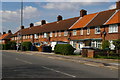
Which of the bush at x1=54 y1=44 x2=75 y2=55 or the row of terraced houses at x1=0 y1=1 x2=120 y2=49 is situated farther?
the row of terraced houses at x1=0 y1=1 x2=120 y2=49

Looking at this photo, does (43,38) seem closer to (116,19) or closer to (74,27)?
(74,27)

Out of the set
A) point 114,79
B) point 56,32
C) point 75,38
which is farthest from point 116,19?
point 114,79

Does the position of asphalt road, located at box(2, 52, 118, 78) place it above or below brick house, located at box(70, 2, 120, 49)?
below

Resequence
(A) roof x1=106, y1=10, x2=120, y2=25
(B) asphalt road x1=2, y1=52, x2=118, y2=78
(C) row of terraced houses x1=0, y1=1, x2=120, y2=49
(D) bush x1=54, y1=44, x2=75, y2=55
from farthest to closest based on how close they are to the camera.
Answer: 1. (C) row of terraced houses x1=0, y1=1, x2=120, y2=49
2. (A) roof x1=106, y1=10, x2=120, y2=25
3. (D) bush x1=54, y1=44, x2=75, y2=55
4. (B) asphalt road x1=2, y1=52, x2=118, y2=78

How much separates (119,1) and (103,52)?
1704 centimetres

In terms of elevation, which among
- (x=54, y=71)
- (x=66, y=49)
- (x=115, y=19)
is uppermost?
(x=115, y=19)

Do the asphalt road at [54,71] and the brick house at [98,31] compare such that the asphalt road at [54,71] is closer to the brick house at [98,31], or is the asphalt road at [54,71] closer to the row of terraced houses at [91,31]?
the row of terraced houses at [91,31]

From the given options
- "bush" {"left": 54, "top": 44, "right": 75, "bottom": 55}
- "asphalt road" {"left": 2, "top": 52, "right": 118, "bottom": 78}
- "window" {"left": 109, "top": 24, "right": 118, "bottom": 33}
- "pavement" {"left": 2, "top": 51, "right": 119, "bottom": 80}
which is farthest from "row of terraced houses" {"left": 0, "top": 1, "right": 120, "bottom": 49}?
"asphalt road" {"left": 2, "top": 52, "right": 118, "bottom": 78}

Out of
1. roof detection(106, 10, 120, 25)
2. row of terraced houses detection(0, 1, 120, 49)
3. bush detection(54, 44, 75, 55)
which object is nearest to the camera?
bush detection(54, 44, 75, 55)

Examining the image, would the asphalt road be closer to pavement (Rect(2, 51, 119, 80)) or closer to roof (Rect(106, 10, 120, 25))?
pavement (Rect(2, 51, 119, 80))

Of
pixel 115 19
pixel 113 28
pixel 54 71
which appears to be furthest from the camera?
pixel 115 19

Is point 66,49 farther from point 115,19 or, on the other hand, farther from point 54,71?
point 54,71

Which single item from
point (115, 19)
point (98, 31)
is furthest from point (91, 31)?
point (115, 19)

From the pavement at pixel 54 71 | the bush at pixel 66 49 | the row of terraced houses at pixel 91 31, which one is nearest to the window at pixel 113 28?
the row of terraced houses at pixel 91 31
